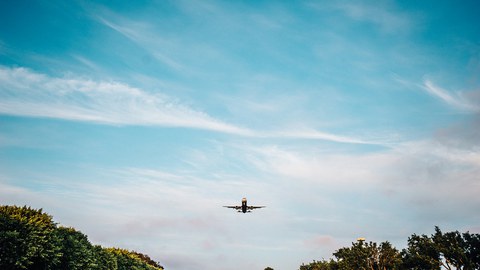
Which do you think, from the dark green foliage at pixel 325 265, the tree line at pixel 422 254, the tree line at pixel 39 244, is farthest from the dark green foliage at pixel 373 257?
the tree line at pixel 39 244

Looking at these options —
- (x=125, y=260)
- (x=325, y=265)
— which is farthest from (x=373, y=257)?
(x=125, y=260)

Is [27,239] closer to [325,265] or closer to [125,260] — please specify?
[125,260]

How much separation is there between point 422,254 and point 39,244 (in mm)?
66170

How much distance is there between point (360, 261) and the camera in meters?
71.9

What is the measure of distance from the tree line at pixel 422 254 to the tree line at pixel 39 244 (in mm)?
57792

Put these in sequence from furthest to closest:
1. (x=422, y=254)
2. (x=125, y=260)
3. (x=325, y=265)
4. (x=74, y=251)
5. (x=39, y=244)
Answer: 1. (x=325, y=265)
2. (x=422, y=254)
3. (x=125, y=260)
4. (x=74, y=251)
5. (x=39, y=244)

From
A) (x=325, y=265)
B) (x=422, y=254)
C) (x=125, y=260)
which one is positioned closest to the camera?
(x=125, y=260)

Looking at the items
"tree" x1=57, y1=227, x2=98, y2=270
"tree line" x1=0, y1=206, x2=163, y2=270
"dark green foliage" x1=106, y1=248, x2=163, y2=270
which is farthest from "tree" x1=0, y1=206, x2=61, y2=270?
"dark green foliage" x1=106, y1=248, x2=163, y2=270

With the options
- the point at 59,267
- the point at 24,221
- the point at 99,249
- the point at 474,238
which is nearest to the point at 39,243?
the point at 24,221

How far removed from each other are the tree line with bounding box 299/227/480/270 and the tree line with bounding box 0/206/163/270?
2275 inches

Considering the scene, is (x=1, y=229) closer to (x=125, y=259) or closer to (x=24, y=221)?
(x=24, y=221)

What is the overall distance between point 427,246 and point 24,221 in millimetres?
66690

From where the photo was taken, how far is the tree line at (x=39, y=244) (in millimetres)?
23969

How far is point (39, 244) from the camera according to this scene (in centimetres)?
2634
